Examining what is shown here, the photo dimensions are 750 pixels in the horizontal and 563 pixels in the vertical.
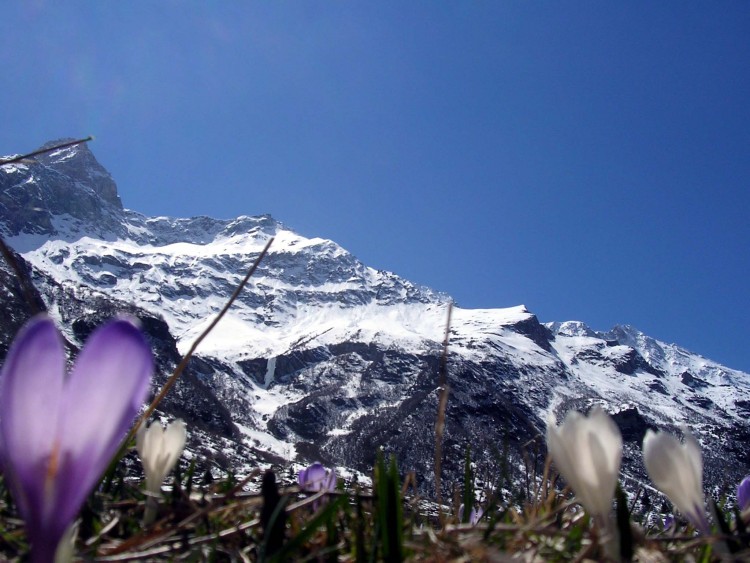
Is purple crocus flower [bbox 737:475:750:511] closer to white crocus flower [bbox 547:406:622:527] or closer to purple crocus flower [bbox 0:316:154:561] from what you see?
white crocus flower [bbox 547:406:622:527]

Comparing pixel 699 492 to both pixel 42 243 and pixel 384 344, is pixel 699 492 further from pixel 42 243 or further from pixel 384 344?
pixel 42 243

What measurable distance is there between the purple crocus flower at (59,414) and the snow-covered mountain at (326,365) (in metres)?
70.6

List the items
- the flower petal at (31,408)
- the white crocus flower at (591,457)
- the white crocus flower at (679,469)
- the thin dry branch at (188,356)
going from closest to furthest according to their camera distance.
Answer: the flower petal at (31,408)
the white crocus flower at (591,457)
the white crocus flower at (679,469)
the thin dry branch at (188,356)

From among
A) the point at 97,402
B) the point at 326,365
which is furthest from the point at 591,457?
the point at 326,365

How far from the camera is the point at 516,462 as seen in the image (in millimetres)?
98625

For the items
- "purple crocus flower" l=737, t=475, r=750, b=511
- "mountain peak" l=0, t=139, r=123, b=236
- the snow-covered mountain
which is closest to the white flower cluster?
"purple crocus flower" l=737, t=475, r=750, b=511

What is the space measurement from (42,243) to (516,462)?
143m

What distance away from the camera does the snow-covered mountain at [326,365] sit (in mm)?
100625

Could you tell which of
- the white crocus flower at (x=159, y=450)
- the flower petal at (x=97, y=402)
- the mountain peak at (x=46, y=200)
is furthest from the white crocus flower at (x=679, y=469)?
the mountain peak at (x=46, y=200)

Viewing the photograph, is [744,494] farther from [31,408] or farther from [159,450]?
[31,408]

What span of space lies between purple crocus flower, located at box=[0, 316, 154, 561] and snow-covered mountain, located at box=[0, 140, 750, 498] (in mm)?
70555

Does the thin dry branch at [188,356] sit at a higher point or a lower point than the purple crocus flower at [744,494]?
higher

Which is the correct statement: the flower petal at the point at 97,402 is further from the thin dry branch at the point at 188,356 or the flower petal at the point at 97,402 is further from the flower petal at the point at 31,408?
the thin dry branch at the point at 188,356

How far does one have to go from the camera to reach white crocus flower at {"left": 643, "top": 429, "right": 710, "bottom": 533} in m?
0.81
